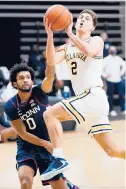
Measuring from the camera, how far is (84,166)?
8273 mm

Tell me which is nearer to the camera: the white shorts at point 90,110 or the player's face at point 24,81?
the white shorts at point 90,110


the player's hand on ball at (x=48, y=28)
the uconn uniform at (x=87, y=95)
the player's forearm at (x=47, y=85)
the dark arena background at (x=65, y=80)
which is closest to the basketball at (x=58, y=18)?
the player's hand on ball at (x=48, y=28)

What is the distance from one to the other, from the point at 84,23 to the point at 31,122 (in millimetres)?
1159

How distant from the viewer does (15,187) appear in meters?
6.96

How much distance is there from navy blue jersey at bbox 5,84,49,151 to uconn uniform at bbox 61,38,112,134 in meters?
0.38

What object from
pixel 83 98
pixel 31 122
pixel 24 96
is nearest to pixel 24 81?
pixel 24 96

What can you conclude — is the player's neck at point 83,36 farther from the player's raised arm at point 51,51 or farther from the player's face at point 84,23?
the player's raised arm at point 51,51

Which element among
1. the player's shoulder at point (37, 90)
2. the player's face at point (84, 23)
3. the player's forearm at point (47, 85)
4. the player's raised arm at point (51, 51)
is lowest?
the player's shoulder at point (37, 90)

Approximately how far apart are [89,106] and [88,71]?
37 cm

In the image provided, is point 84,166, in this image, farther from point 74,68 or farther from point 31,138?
point 74,68

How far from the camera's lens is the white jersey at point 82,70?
5.39 m

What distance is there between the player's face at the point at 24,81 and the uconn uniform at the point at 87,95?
423 mm

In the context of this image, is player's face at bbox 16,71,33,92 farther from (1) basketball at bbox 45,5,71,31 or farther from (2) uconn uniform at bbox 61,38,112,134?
(1) basketball at bbox 45,5,71,31

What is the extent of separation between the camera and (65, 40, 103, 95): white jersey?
17.7ft
